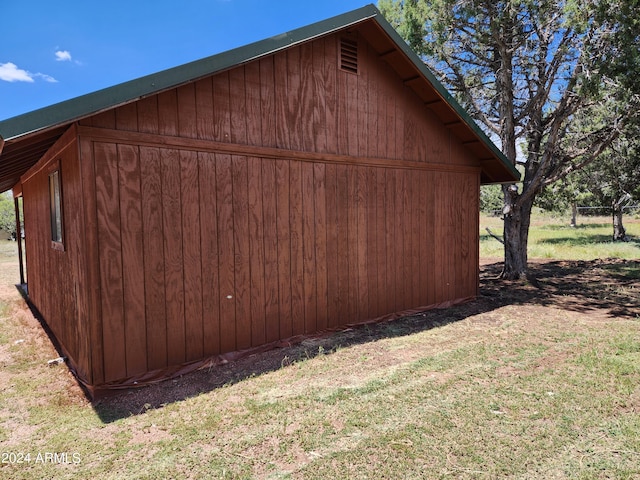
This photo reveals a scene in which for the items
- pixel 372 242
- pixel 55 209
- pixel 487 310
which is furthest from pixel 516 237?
pixel 55 209

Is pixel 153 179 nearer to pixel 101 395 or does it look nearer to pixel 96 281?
pixel 96 281

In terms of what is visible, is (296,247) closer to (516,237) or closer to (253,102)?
(253,102)

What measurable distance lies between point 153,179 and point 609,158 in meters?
16.9

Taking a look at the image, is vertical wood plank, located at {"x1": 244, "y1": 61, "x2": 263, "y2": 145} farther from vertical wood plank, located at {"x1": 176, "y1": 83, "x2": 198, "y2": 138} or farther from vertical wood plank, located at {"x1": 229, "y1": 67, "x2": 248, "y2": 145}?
vertical wood plank, located at {"x1": 176, "y1": 83, "x2": 198, "y2": 138}

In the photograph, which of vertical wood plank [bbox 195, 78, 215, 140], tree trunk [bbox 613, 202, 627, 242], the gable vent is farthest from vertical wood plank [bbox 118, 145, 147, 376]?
tree trunk [bbox 613, 202, 627, 242]

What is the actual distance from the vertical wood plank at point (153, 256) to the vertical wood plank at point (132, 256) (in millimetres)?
47

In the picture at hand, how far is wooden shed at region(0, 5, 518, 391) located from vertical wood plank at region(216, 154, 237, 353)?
0.05ft

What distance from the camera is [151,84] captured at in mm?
3465

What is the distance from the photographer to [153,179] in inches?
152

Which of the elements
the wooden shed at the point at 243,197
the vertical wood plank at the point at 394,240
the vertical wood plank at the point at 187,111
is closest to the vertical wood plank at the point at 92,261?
the wooden shed at the point at 243,197

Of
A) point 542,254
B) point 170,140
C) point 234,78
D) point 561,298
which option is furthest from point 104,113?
point 542,254

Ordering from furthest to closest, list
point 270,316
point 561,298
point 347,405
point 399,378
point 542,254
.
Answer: point 542,254 → point 561,298 → point 270,316 → point 399,378 → point 347,405

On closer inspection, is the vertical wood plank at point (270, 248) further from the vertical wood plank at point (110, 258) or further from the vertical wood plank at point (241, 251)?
the vertical wood plank at point (110, 258)

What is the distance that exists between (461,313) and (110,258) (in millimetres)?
5220
